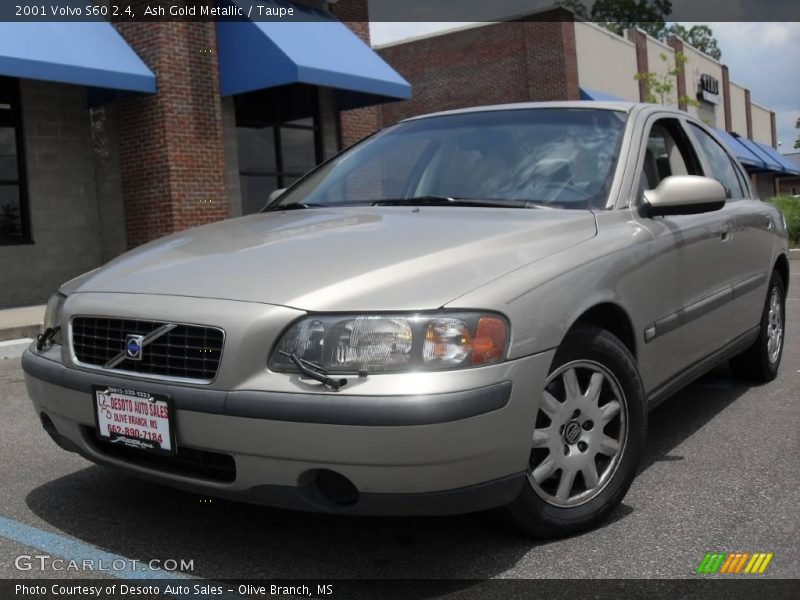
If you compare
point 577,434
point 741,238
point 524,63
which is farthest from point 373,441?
point 524,63

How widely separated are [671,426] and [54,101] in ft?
33.0

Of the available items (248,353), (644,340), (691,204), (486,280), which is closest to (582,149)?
(691,204)

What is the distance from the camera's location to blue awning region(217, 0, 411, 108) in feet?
37.6

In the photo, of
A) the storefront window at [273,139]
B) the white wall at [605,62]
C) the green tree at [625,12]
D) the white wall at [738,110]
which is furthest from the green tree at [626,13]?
the storefront window at [273,139]

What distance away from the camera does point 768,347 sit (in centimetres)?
531

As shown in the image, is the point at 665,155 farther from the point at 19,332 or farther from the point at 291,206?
the point at 19,332

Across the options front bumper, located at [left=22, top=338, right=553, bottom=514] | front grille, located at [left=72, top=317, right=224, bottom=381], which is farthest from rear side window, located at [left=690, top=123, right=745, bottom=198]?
front grille, located at [left=72, top=317, right=224, bottom=381]

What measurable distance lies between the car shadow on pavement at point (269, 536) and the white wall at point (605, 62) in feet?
75.9

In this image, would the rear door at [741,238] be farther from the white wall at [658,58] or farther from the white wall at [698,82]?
the white wall at [698,82]

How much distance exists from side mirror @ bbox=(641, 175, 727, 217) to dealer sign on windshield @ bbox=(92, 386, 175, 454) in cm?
212

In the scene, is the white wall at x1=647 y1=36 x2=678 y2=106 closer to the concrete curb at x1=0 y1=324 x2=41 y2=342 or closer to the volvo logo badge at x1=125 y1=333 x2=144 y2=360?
the concrete curb at x1=0 y1=324 x2=41 y2=342

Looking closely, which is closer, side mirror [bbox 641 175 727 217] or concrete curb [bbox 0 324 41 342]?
side mirror [bbox 641 175 727 217]

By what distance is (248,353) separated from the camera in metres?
2.57

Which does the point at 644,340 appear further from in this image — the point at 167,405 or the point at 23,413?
the point at 23,413
